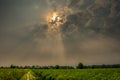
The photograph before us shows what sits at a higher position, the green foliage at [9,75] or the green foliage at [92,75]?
the green foliage at [9,75]

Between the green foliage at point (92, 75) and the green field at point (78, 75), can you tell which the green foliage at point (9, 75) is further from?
the green foliage at point (92, 75)

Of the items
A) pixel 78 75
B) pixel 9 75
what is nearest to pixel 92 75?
pixel 78 75

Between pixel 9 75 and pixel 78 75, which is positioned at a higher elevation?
pixel 9 75

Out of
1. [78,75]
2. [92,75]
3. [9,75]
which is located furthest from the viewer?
[9,75]

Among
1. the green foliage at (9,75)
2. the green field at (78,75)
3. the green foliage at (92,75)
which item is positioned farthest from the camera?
the green foliage at (9,75)

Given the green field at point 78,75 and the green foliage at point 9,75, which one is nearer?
the green field at point 78,75

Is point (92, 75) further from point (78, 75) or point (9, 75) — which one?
point (9, 75)

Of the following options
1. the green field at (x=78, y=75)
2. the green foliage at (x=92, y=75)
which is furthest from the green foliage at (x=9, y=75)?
the green foliage at (x=92, y=75)

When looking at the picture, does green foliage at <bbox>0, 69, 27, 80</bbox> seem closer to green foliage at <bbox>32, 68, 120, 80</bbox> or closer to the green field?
the green field

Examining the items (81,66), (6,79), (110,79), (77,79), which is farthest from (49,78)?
(81,66)

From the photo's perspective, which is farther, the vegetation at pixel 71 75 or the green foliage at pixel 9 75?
the green foliage at pixel 9 75

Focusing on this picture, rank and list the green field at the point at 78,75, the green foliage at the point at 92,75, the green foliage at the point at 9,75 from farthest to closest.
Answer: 1. the green foliage at the point at 9,75
2. the green field at the point at 78,75
3. the green foliage at the point at 92,75

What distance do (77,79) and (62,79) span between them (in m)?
5.19

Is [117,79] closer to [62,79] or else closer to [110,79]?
[110,79]
